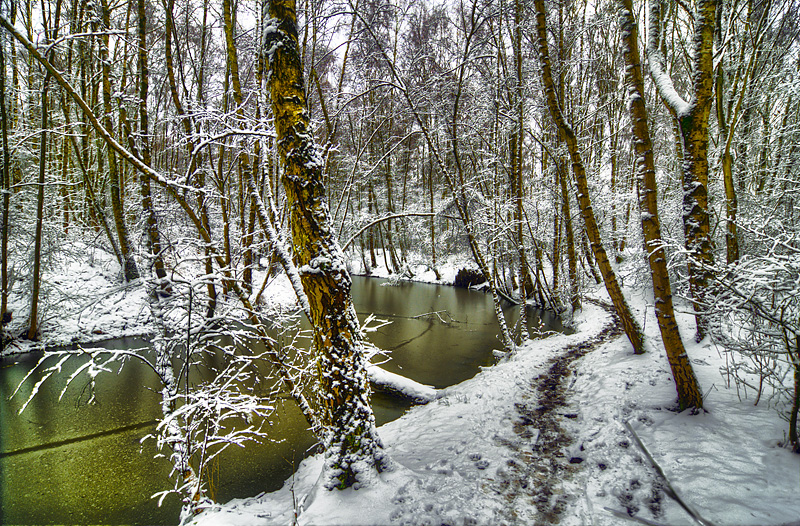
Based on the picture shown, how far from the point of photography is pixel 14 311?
8312 millimetres

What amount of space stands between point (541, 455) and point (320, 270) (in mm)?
2977

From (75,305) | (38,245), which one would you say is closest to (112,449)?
(38,245)

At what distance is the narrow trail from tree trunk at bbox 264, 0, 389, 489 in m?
1.33

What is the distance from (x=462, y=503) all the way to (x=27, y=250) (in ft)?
38.4

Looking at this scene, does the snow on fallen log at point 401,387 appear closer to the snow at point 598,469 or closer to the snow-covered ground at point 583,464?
the snow-covered ground at point 583,464

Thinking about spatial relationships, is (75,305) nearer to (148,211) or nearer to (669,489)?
(148,211)

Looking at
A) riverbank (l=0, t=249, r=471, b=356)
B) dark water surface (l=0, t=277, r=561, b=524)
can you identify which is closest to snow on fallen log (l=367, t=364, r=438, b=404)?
dark water surface (l=0, t=277, r=561, b=524)

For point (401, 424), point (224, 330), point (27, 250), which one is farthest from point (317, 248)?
point (27, 250)

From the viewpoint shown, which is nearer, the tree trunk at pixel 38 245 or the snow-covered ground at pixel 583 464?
the snow-covered ground at pixel 583 464

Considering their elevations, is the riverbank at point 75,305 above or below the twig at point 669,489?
above

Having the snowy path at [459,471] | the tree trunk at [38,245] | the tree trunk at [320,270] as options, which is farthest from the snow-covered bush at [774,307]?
the tree trunk at [38,245]

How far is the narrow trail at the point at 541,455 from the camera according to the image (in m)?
2.69

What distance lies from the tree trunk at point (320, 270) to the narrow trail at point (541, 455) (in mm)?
1334

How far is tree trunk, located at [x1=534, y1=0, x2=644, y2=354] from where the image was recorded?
418 centimetres
